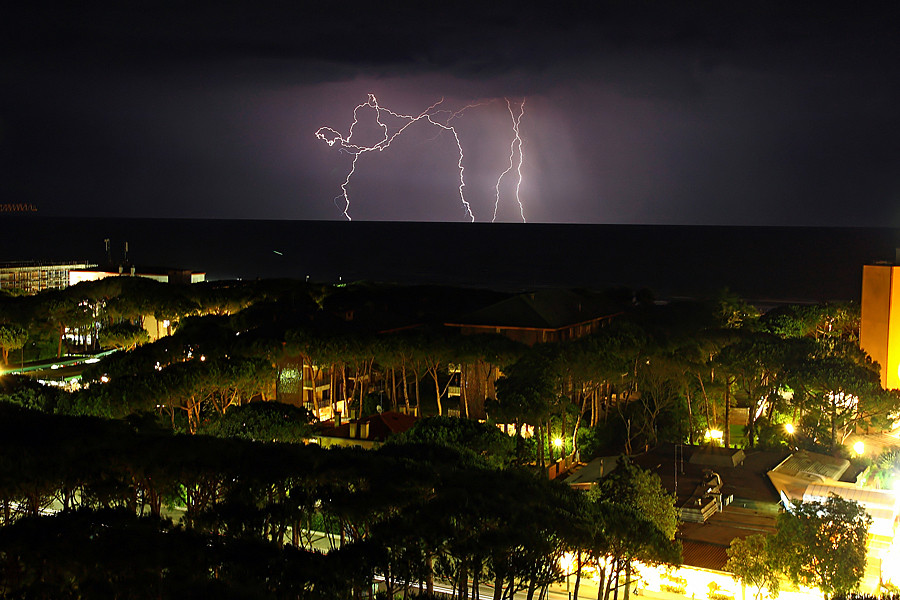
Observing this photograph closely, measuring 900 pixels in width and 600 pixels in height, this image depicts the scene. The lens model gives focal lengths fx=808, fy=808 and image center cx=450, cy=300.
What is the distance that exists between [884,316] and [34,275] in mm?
53972

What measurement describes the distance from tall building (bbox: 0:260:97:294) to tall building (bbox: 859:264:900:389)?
164 feet

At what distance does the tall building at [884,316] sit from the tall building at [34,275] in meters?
50.1

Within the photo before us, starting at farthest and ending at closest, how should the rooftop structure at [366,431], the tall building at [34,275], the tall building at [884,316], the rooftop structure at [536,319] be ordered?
the tall building at [34,275] → the rooftop structure at [536,319] → the tall building at [884,316] → the rooftop structure at [366,431]

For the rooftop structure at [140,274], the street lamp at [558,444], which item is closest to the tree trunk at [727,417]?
the street lamp at [558,444]

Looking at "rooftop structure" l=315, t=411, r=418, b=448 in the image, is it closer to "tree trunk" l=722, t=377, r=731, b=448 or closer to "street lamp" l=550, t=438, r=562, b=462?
"street lamp" l=550, t=438, r=562, b=462

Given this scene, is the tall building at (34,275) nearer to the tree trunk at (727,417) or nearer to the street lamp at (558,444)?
the street lamp at (558,444)

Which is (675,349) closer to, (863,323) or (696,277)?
(863,323)

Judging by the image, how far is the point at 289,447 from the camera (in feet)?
45.5

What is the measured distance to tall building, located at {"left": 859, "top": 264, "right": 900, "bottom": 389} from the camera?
78.2 feet

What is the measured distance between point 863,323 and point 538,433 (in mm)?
11750

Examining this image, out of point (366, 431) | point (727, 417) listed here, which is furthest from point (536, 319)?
point (366, 431)

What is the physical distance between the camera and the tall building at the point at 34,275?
5575 centimetres

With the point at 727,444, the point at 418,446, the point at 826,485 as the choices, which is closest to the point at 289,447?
the point at 418,446

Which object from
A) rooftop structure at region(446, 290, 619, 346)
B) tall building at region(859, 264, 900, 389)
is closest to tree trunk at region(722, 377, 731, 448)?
tall building at region(859, 264, 900, 389)
